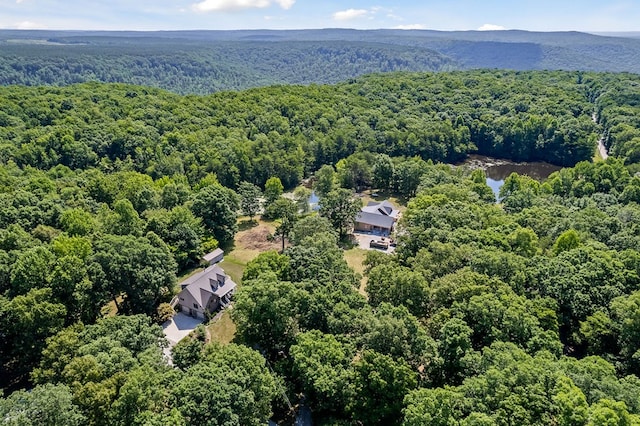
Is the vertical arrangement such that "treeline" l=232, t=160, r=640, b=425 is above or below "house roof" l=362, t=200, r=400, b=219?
above

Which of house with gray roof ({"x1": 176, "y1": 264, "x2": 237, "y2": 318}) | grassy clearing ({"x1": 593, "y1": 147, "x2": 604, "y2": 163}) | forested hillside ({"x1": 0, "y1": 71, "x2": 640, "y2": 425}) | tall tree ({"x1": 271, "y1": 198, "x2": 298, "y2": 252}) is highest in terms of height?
forested hillside ({"x1": 0, "y1": 71, "x2": 640, "y2": 425})

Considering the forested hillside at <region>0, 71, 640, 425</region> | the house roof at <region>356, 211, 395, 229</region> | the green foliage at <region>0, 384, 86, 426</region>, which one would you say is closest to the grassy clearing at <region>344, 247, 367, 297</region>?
the forested hillside at <region>0, 71, 640, 425</region>

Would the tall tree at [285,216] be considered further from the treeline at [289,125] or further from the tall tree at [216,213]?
the treeline at [289,125]

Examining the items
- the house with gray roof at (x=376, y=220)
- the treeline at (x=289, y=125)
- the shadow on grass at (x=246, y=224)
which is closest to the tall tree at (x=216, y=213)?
the shadow on grass at (x=246, y=224)

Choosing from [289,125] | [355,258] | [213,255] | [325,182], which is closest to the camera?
[213,255]

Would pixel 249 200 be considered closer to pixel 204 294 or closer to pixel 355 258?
pixel 355 258

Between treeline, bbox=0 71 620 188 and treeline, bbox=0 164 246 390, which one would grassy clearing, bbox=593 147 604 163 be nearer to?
treeline, bbox=0 71 620 188

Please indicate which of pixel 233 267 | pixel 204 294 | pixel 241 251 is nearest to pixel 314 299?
pixel 204 294
